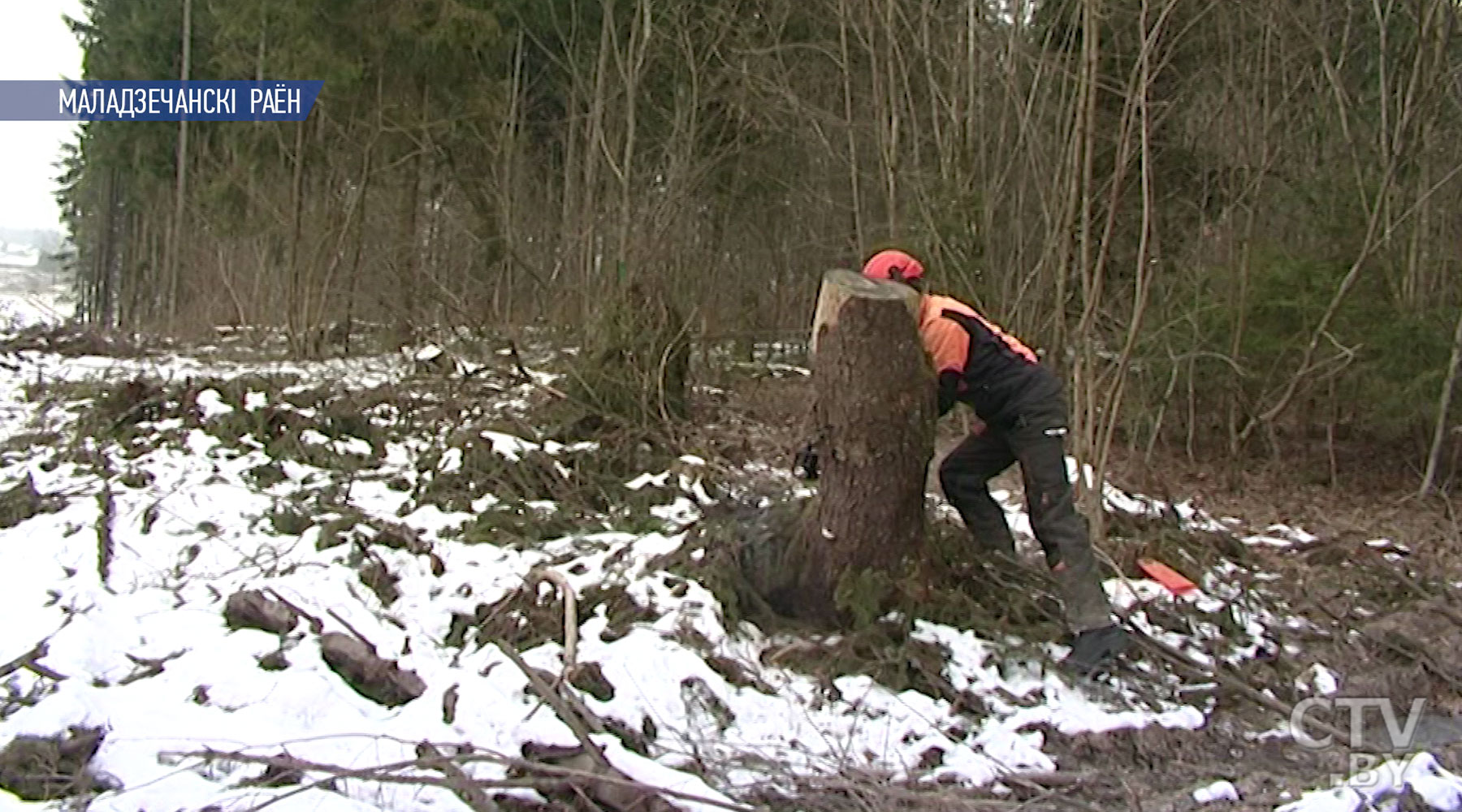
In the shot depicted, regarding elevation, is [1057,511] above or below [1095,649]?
above

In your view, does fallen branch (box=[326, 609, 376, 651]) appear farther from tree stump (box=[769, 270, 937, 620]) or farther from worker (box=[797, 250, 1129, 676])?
worker (box=[797, 250, 1129, 676])

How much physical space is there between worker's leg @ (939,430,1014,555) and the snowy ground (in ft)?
2.27

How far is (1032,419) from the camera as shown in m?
4.51

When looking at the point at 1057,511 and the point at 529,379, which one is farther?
the point at 529,379

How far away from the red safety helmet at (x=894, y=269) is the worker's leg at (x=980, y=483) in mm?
823

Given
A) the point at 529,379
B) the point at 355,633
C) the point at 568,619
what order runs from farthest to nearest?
the point at 529,379, the point at 568,619, the point at 355,633

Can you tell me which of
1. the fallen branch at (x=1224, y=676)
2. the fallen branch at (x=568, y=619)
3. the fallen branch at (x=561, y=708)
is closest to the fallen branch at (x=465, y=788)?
the fallen branch at (x=561, y=708)

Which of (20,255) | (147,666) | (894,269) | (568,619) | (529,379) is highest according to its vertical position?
(894,269)

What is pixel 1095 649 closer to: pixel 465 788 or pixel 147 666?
pixel 465 788

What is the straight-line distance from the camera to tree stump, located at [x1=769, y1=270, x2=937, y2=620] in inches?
173

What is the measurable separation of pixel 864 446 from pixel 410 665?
6.51ft

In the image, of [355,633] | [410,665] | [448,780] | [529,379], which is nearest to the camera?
[448,780]

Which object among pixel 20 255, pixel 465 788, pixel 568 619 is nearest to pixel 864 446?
pixel 568 619

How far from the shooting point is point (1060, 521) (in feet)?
14.9
